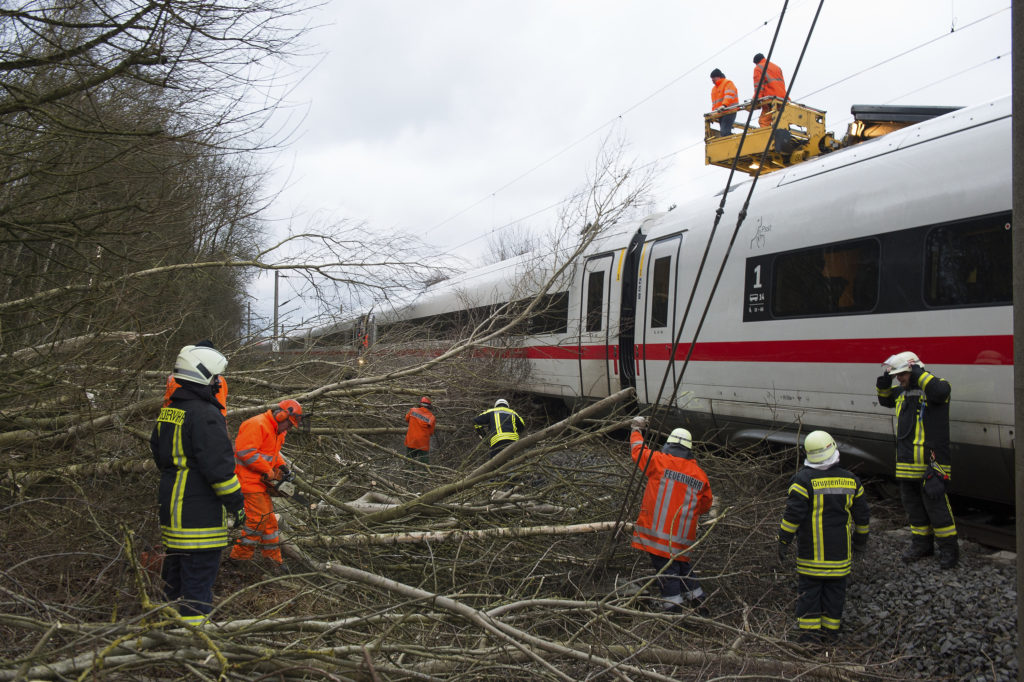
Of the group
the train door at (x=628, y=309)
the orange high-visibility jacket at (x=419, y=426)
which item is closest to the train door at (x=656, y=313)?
the train door at (x=628, y=309)

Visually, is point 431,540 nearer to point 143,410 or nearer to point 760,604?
point 760,604

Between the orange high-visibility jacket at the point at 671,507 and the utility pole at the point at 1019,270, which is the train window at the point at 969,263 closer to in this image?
the orange high-visibility jacket at the point at 671,507

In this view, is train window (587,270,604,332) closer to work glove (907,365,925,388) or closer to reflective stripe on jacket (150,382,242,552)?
work glove (907,365,925,388)

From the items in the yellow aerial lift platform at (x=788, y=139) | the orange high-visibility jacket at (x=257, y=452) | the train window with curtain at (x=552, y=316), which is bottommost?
the orange high-visibility jacket at (x=257, y=452)

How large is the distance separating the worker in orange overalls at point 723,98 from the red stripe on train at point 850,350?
3.26m

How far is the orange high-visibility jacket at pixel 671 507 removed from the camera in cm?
481

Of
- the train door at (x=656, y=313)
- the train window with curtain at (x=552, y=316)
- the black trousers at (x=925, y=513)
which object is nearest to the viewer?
the black trousers at (x=925, y=513)

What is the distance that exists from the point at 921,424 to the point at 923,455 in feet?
0.70

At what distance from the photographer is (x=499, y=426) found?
7.68m

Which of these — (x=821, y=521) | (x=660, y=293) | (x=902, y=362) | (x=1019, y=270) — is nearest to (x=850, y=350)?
(x=902, y=362)

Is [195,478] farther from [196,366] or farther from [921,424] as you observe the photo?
[921,424]

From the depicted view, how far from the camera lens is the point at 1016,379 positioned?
2.25m

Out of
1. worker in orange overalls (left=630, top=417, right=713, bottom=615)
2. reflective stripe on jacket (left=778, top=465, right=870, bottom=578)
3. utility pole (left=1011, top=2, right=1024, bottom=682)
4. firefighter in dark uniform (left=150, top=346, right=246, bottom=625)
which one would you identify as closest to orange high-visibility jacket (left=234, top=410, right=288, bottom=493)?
firefighter in dark uniform (left=150, top=346, right=246, bottom=625)

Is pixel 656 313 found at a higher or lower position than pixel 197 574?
higher
